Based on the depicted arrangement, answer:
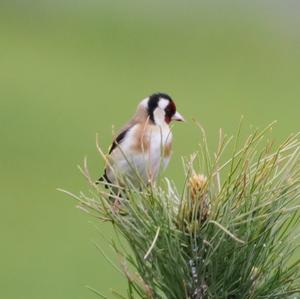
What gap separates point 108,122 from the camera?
15.5 m

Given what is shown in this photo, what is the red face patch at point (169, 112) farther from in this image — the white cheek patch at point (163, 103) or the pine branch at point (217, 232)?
the pine branch at point (217, 232)

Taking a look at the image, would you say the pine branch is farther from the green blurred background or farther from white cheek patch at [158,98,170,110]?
the green blurred background

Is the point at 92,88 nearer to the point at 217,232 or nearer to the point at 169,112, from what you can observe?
the point at 169,112

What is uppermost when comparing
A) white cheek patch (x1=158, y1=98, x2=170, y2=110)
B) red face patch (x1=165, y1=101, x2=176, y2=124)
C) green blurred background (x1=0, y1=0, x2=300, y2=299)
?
green blurred background (x1=0, y1=0, x2=300, y2=299)

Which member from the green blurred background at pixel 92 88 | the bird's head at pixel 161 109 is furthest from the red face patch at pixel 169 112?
the green blurred background at pixel 92 88

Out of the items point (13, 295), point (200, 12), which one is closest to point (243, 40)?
point (200, 12)

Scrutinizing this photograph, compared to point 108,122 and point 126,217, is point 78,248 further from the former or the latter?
point 126,217

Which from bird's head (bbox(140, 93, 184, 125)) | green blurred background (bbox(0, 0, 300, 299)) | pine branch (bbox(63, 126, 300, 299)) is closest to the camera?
pine branch (bbox(63, 126, 300, 299))

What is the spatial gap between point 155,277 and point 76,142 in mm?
13109

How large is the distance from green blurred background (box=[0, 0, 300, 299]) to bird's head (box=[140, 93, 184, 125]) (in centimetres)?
606

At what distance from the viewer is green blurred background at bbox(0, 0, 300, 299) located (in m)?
11.8

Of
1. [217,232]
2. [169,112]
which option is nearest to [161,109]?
[169,112]

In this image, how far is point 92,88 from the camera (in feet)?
56.4

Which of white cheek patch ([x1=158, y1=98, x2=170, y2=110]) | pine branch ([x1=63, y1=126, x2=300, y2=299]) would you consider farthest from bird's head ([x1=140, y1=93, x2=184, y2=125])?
pine branch ([x1=63, y1=126, x2=300, y2=299])
